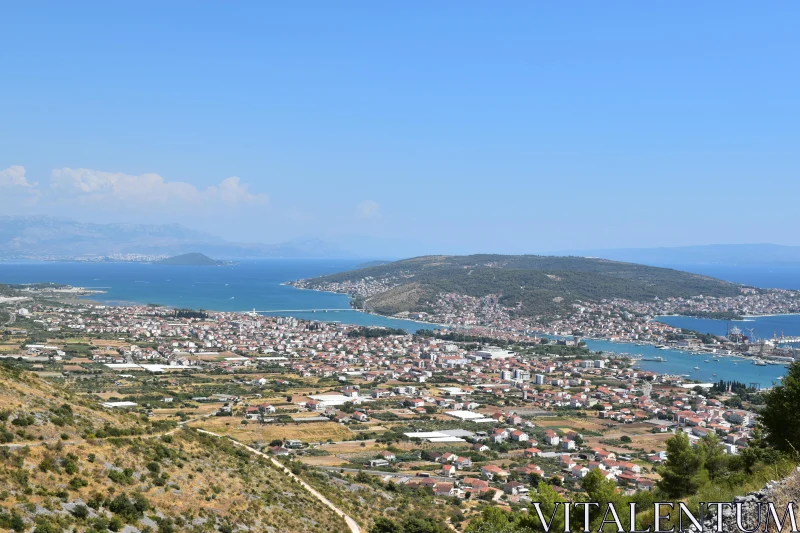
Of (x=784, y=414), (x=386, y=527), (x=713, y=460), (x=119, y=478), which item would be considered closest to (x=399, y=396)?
(x=386, y=527)

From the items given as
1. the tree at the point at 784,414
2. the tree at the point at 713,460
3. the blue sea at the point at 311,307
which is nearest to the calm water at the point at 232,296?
the blue sea at the point at 311,307

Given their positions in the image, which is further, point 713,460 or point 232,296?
point 232,296

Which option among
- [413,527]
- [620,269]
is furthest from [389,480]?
[620,269]

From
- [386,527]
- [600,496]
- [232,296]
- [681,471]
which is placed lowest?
[232,296]

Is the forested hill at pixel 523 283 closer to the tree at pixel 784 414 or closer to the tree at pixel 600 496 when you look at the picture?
the tree at pixel 600 496

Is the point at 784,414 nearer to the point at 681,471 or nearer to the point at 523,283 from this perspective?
the point at 681,471
